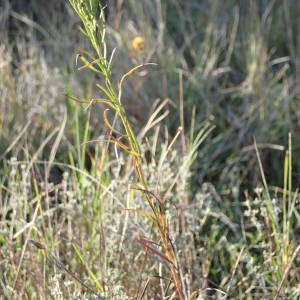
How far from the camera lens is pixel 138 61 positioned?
2641 mm

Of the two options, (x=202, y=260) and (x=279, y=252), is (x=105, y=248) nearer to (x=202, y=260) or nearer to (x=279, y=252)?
(x=202, y=260)

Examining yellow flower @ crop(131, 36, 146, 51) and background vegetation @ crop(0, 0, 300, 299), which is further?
yellow flower @ crop(131, 36, 146, 51)

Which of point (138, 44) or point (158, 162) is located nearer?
point (158, 162)

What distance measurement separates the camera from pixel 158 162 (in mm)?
2111

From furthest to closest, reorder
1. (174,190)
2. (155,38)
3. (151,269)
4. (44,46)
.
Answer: (44,46)
(155,38)
(174,190)
(151,269)

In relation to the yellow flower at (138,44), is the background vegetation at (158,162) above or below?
below

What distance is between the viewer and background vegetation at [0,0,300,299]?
62.0 inches

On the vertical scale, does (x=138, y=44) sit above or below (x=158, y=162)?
above

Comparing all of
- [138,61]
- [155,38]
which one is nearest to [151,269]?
[138,61]

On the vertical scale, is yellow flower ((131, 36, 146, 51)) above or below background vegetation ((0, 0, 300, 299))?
above

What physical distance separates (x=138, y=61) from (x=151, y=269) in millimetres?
1217

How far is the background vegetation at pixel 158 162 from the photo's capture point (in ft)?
5.17

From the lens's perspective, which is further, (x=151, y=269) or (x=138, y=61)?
(x=138, y=61)

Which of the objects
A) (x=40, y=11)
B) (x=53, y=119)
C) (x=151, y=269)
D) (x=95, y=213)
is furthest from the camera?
(x=40, y=11)
